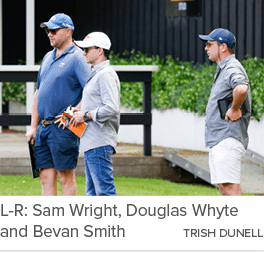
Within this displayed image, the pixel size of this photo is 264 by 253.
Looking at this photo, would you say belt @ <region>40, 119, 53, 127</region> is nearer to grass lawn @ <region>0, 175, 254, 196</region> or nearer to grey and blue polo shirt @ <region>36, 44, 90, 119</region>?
grey and blue polo shirt @ <region>36, 44, 90, 119</region>

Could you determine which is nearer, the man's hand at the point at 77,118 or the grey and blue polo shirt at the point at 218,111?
the man's hand at the point at 77,118

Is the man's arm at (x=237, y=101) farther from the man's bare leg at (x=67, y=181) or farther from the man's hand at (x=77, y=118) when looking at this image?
the man's bare leg at (x=67, y=181)

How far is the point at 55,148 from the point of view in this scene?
393 cm

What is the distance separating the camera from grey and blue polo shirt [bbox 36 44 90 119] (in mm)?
3865

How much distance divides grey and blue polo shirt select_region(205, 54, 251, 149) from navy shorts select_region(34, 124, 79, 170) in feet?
3.82

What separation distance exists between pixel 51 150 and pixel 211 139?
1352mm

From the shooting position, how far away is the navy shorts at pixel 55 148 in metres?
3.92

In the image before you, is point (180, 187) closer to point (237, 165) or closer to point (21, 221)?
point (237, 165)

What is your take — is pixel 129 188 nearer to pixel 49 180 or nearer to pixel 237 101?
pixel 49 180

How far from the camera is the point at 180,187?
243 inches

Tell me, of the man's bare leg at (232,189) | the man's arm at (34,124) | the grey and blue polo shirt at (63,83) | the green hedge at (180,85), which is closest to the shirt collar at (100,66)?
the grey and blue polo shirt at (63,83)

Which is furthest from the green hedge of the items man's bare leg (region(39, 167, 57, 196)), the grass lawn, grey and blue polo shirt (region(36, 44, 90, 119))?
man's bare leg (region(39, 167, 57, 196))

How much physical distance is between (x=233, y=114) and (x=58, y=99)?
1445 mm

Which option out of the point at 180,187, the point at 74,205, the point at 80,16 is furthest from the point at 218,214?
the point at 80,16
